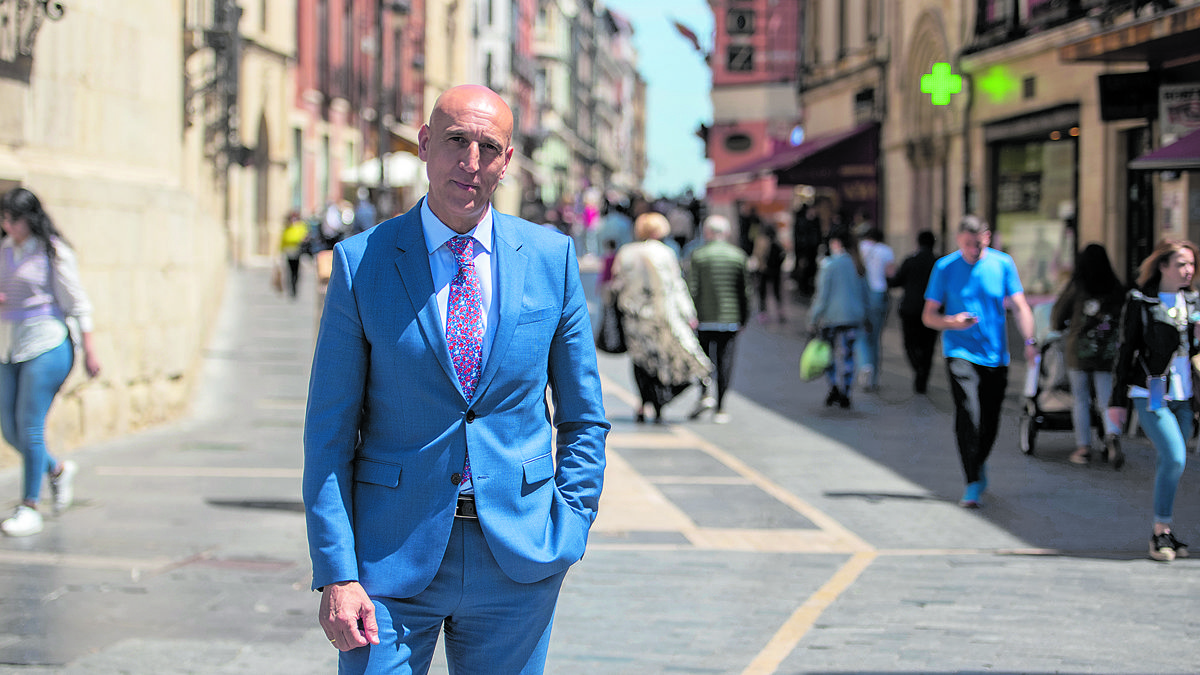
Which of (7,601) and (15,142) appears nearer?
(7,601)

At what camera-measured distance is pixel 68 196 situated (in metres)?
10.8

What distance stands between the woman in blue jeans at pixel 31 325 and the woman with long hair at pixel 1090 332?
6469mm

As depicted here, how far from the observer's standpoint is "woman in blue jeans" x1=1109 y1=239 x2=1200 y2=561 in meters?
7.34

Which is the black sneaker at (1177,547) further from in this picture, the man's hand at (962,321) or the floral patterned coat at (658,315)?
the floral patterned coat at (658,315)

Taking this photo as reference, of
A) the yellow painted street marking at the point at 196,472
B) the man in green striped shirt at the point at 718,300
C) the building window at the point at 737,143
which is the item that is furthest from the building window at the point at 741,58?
the yellow painted street marking at the point at 196,472

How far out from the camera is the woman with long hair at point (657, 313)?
1282cm

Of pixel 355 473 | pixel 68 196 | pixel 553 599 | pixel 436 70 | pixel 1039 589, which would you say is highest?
pixel 436 70

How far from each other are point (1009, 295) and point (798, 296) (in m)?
21.7

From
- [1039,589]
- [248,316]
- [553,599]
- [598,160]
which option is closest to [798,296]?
[248,316]

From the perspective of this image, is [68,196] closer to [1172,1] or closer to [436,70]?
[1172,1]

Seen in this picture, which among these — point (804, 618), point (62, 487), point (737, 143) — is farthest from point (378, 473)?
point (737, 143)

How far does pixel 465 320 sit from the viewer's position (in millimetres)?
2994

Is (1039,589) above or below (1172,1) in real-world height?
below

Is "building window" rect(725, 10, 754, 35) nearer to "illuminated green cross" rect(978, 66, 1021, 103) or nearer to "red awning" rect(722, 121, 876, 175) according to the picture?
"red awning" rect(722, 121, 876, 175)
